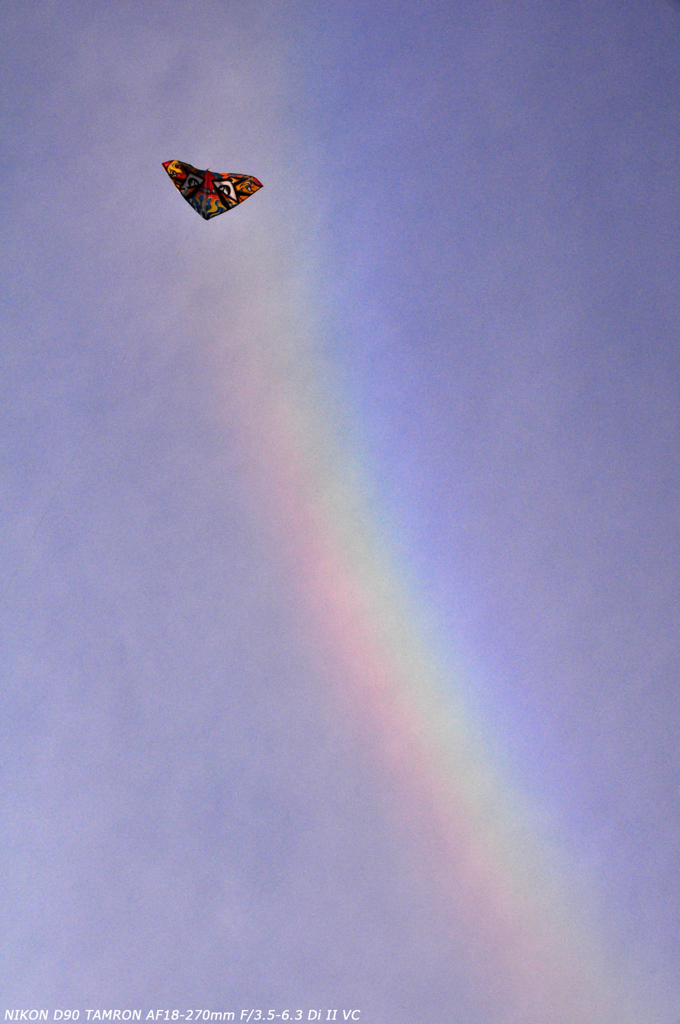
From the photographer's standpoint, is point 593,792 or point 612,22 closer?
point 593,792

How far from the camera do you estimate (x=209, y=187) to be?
3.94m

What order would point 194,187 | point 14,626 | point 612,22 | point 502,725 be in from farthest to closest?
point 612,22 < point 502,725 < point 14,626 < point 194,187

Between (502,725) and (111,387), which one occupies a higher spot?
(111,387)

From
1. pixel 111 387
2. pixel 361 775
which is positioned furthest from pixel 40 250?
pixel 361 775

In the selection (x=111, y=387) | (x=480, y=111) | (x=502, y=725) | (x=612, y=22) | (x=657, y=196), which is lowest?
(x=502, y=725)

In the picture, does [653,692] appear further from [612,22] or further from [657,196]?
[612,22]

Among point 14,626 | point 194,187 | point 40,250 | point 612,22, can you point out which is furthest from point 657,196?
point 14,626

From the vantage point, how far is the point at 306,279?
15.0 feet

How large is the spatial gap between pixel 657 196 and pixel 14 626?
3.93m

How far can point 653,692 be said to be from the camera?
4590 millimetres

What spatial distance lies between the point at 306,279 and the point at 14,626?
7.24 ft

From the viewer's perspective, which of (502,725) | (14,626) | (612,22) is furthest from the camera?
(612,22)

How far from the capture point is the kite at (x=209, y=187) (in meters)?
3.92

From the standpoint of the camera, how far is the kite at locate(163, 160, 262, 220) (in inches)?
154
